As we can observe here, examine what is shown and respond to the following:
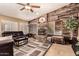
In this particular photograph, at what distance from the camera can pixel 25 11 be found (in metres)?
2.35

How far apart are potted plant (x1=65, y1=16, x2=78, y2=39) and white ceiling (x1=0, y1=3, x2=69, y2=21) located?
1.07 feet

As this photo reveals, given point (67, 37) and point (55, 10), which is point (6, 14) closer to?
point (55, 10)

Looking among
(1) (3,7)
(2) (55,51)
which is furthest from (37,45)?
(1) (3,7)

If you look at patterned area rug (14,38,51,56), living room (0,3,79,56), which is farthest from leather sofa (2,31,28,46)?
patterned area rug (14,38,51,56)

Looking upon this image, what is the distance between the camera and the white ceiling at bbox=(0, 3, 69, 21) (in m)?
2.32

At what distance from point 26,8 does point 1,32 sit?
2.23 feet

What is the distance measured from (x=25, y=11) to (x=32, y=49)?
78cm

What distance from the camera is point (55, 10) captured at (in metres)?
2.33

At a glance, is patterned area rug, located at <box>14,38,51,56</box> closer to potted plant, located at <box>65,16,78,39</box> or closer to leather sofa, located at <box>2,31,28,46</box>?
leather sofa, located at <box>2,31,28,46</box>

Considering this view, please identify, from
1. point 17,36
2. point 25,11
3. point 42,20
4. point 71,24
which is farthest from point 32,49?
point 71,24

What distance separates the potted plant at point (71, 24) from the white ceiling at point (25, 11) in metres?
0.33

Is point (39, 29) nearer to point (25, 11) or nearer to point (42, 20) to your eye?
point (42, 20)

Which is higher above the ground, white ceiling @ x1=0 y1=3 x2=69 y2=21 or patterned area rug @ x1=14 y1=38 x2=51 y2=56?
white ceiling @ x1=0 y1=3 x2=69 y2=21

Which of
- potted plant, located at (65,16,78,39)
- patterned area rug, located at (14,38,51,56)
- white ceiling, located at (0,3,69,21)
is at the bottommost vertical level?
patterned area rug, located at (14,38,51,56)
